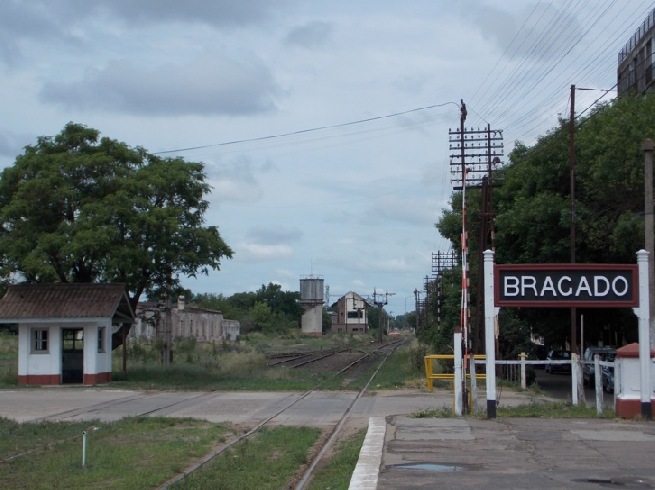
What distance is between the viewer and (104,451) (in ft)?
47.9

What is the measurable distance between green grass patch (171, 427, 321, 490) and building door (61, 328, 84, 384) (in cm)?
1731

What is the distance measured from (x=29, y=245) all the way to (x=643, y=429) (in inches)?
994

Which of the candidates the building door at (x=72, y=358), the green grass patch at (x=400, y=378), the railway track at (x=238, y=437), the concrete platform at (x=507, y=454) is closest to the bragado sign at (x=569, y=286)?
the concrete platform at (x=507, y=454)

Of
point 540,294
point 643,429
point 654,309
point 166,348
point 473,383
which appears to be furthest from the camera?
point 166,348

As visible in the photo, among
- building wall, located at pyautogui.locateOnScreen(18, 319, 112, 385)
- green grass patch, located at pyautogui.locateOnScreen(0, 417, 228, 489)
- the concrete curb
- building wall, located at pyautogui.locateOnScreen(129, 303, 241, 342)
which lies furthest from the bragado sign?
building wall, located at pyautogui.locateOnScreen(129, 303, 241, 342)

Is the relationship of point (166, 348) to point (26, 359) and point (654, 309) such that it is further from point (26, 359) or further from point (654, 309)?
point (654, 309)

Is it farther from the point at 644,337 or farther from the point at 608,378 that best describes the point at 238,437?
the point at 608,378

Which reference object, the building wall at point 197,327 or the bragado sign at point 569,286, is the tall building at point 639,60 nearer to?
the bragado sign at point 569,286

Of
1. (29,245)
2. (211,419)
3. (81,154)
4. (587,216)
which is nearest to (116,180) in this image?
(81,154)

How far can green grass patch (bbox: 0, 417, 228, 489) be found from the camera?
11.9m

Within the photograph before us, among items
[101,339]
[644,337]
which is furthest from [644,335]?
[101,339]

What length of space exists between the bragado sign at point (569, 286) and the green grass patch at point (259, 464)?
488cm

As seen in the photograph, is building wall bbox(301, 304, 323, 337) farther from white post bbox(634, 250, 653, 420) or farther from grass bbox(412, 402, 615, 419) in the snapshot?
white post bbox(634, 250, 653, 420)

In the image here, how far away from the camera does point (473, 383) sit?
60.6 ft
